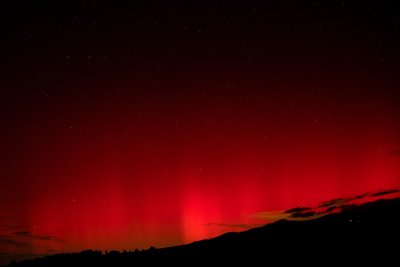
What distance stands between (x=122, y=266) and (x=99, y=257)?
4333 millimetres

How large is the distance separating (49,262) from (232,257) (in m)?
16.5

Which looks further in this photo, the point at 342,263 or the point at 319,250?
the point at 319,250

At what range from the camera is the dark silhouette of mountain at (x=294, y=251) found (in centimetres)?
1933

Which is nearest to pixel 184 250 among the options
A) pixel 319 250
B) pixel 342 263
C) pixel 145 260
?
pixel 145 260

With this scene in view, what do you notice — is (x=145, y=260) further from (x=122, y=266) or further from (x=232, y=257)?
(x=232, y=257)

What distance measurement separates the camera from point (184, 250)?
97.6ft

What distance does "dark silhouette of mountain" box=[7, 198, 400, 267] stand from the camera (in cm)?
1933

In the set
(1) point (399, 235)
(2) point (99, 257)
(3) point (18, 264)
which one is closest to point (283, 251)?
(1) point (399, 235)

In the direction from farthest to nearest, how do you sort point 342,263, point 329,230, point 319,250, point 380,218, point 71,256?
point 71,256
point 380,218
point 329,230
point 319,250
point 342,263

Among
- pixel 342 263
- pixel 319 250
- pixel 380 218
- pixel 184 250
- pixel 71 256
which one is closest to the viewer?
pixel 342 263

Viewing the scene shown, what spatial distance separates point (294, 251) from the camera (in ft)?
71.8

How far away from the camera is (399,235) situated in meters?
21.6

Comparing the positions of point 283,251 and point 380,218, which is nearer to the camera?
point 283,251

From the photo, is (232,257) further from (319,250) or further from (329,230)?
(329,230)
